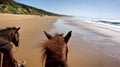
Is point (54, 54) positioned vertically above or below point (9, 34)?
above

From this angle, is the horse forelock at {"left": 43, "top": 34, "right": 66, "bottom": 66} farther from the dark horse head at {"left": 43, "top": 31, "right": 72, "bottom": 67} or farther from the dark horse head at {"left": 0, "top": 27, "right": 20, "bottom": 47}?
the dark horse head at {"left": 0, "top": 27, "right": 20, "bottom": 47}

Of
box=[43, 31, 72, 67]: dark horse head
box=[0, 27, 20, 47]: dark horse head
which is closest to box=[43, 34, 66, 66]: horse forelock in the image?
box=[43, 31, 72, 67]: dark horse head

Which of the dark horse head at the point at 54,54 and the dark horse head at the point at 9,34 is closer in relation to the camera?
the dark horse head at the point at 54,54

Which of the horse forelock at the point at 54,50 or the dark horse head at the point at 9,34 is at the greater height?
the horse forelock at the point at 54,50

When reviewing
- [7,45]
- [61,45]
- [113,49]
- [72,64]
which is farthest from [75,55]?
[61,45]

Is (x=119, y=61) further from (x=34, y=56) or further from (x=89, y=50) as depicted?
(x=34, y=56)

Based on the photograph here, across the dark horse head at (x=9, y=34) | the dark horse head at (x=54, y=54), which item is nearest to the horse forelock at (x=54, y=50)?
the dark horse head at (x=54, y=54)

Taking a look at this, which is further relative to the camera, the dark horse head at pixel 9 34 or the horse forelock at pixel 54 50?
the dark horse head at pixel 9 34

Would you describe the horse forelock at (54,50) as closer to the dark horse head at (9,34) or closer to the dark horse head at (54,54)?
the dark horse head at (54,54)

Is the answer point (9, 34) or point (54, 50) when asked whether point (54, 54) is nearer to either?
point (54, 50)

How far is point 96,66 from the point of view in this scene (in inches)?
386

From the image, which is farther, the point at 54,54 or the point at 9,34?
the point at 9,34

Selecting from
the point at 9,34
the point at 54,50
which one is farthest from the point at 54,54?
the point at 9,34

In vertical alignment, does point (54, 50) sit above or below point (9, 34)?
above
